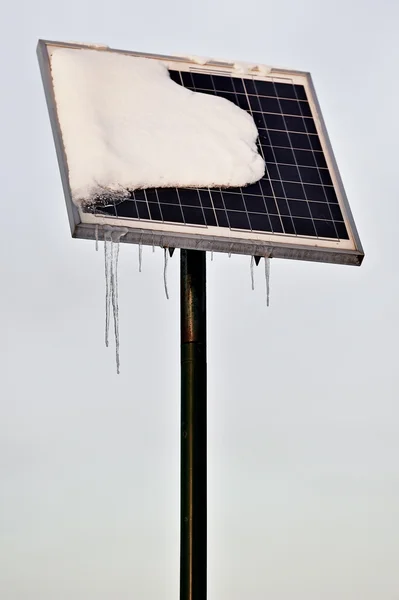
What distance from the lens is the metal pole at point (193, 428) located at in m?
9.09

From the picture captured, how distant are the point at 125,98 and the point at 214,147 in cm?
93

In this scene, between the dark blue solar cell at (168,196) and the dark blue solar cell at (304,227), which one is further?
the dark blue solar cell at (304,227)

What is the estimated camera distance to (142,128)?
406 inches

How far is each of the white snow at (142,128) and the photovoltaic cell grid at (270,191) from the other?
0.14 meters

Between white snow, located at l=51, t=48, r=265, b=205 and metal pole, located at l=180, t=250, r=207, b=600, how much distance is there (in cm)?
82

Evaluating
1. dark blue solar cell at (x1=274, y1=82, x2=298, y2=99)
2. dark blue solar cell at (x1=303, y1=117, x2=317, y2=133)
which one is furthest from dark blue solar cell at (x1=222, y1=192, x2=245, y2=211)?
dark blue solar cell at (x1=274, y1=82, x2=298, y2=99)

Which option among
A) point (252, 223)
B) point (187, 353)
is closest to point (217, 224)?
point (252, 223)

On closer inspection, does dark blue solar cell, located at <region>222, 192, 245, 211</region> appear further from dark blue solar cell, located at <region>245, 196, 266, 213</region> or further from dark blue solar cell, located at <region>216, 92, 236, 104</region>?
dark blue solar cell, located at <region>216, 92, 236, 104</region>

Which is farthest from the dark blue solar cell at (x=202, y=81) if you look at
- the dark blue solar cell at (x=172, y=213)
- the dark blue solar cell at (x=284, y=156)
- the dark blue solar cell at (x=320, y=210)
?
the dark blue solar cell at (x=172, y=213)

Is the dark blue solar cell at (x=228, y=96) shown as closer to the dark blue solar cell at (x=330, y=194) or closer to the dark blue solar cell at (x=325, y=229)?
the dark blue solar cell at (x=330, y=194)

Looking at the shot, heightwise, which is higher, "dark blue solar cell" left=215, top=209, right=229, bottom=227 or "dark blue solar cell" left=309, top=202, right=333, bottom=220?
"dark blue solar cell" left=309, top=202, right=333, bottom=220

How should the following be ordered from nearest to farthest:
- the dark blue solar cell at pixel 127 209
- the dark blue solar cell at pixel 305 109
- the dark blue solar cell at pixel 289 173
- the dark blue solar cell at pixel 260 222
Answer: the dark blue solar cell at pixel 127 209 < the dark blue solar cell at pixel 260 222 < the dark blue solar cell at pixel 289 173 < the dark blue solar cell at pixel 305 109

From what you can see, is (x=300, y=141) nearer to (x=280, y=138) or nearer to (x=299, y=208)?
(x=280, y=138)

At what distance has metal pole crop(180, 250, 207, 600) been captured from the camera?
909 cm
